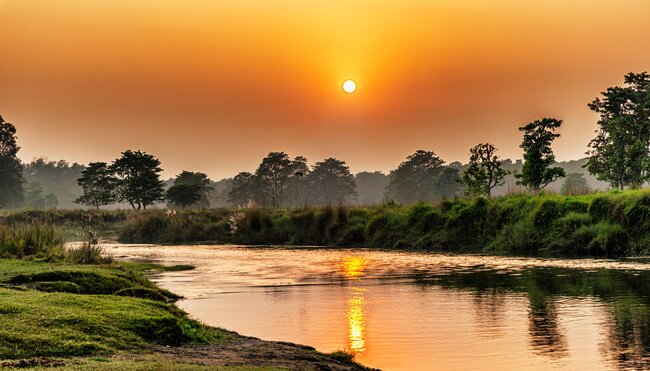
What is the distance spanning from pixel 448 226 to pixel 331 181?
13181cm

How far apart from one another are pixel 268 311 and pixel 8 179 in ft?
400

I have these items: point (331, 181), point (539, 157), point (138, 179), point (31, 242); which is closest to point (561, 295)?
point (31, 242)

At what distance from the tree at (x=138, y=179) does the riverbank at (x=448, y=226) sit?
38787 millimetres

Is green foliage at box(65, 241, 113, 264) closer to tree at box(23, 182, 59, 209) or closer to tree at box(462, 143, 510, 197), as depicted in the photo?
tree at box(462, 143, 510, 197)

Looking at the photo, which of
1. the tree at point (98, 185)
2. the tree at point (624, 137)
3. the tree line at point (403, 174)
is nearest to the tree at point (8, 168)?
the tree line at point (403, 174)

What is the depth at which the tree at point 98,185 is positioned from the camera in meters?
106

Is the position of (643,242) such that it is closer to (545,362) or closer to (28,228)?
(545,362)

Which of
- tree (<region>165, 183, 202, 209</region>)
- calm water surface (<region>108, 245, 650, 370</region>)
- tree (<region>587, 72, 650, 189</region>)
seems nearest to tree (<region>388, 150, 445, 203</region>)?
tree (<region>165, 183, 202, 209</region>)

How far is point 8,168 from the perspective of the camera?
5025 inches

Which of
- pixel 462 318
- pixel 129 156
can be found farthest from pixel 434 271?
pixel 129 156

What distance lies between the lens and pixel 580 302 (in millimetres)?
17625

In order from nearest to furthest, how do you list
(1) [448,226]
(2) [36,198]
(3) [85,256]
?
(3) [85,256]
(1) [448,226]
(2) [36,198]

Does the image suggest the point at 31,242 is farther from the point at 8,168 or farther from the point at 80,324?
the point at 8,168

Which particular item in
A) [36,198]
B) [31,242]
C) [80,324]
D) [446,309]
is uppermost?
[36,198]
